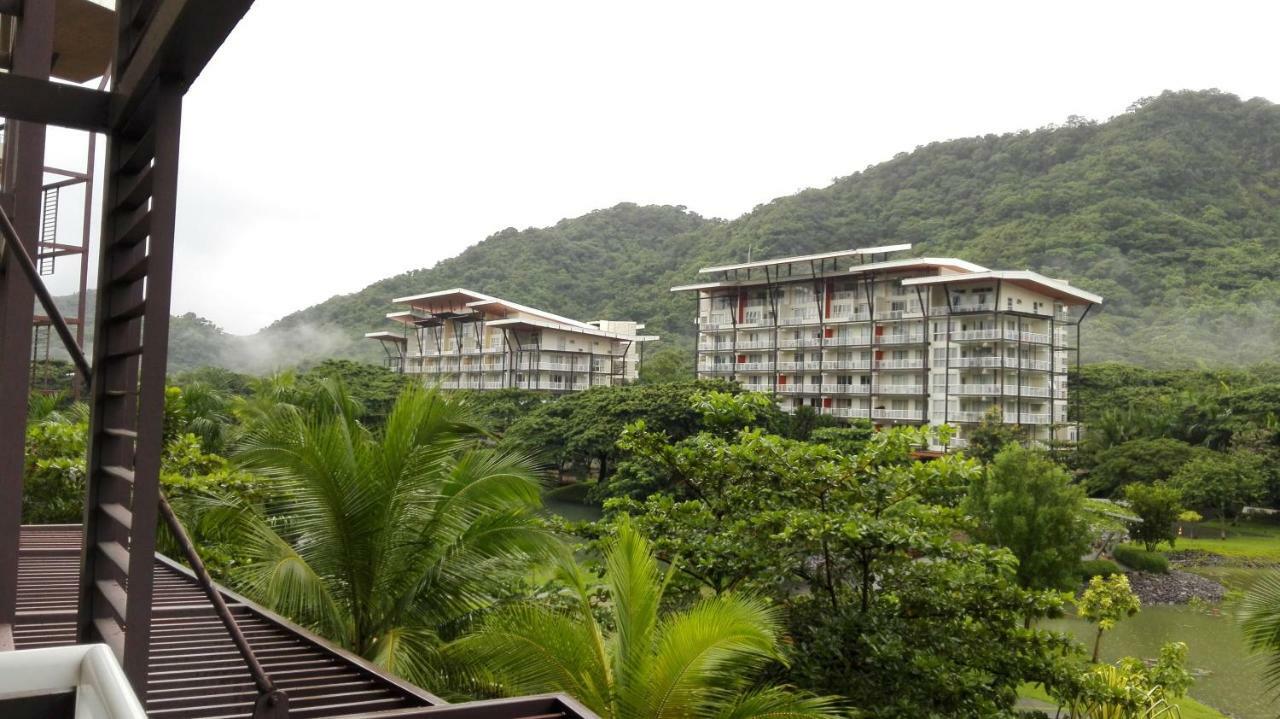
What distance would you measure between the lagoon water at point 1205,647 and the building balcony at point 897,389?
14.6m

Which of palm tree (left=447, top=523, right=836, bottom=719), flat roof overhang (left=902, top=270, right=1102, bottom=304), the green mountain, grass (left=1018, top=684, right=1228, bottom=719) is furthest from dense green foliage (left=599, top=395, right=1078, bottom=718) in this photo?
the green mountain

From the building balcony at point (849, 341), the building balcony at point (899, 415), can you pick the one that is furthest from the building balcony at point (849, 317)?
the building balcony at point (899, 415)

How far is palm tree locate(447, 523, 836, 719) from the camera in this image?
12.8 feet

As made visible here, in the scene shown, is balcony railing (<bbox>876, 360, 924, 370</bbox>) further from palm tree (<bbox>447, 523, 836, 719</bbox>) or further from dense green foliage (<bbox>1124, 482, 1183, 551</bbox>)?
palm tree (<bbox>447, 523, 836, 719</bbox>)

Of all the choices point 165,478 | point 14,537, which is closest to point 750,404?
point 165,478

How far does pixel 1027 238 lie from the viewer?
167 feet

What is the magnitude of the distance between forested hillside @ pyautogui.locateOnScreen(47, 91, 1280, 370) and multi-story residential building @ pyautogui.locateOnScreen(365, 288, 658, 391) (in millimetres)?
6490

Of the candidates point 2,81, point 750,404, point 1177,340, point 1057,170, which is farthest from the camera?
point 1057,170

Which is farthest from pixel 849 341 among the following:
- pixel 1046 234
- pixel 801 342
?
pixel 1046 234

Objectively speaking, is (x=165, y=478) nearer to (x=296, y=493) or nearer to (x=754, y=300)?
(x=296, y=493)

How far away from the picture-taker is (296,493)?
5.57 metres

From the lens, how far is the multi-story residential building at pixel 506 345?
137 ft

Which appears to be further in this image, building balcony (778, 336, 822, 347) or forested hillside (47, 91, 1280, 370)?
forested hillside (47, 91, 1280, 370)

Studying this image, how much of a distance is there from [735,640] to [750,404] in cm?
321
